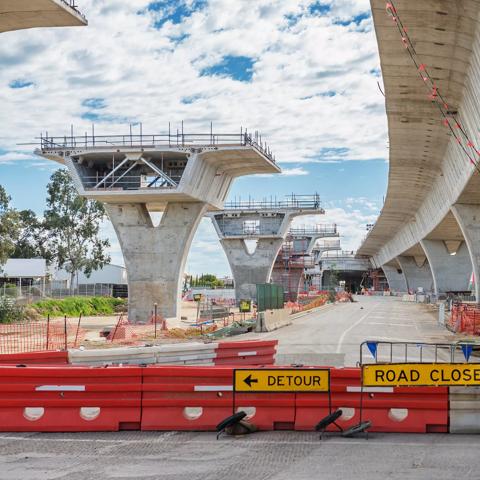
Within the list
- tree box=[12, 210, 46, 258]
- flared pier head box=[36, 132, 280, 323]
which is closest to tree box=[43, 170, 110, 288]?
tree box=[12, 210, 46, 258]

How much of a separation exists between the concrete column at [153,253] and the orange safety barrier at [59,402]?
34.7 meters

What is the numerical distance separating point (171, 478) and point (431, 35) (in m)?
15.9

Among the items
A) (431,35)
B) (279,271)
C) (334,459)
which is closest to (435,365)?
(334,459)

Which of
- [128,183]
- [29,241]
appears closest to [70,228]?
[29,241]

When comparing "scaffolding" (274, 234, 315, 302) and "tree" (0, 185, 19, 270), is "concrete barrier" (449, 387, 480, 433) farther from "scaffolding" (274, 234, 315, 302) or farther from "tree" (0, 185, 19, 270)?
"scaffolding" (274, 234, 315, 302)

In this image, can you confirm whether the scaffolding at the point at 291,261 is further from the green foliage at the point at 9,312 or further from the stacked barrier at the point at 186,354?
the stacked barrier at the point at 186,354

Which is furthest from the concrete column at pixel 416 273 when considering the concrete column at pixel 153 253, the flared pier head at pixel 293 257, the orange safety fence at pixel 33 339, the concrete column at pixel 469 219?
the orange safety fence at pixel 33 339

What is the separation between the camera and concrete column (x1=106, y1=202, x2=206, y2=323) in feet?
153

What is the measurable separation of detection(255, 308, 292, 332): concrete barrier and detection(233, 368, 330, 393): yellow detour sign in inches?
976

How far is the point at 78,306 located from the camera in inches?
2621

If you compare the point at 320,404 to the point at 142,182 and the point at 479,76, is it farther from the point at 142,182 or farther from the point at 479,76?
the point at 142,182

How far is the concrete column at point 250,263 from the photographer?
86000 millimetres

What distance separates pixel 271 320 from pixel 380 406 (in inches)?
1045

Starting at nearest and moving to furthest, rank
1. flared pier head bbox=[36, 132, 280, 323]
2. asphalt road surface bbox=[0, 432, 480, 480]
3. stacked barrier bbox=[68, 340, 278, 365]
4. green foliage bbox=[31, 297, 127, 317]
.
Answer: asphalt road surface bbox=[0, 432, 480, 480]
stacked barrier bbox=[68, 340, 278, 365]
flared pier head bbox=[36, 132, 280, 323]
green foliage bbox=[31, 297, 127, 317]
